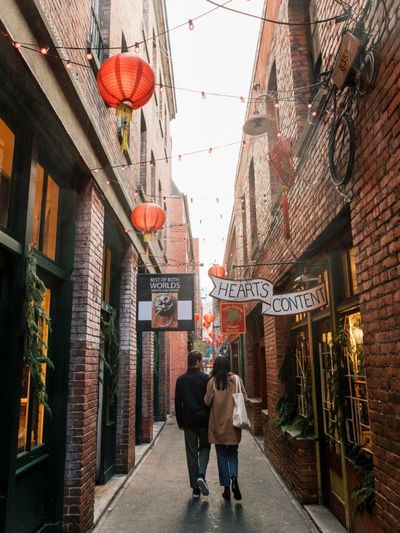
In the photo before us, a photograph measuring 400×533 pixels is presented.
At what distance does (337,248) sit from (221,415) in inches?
109

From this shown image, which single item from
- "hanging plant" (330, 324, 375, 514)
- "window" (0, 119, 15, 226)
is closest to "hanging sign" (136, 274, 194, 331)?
"hanging plant" (330, 324, 375, 514)

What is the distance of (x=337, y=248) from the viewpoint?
4.93 meters

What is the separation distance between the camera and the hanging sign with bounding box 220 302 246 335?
464 inches

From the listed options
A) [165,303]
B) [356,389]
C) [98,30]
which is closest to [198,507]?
[356,389]

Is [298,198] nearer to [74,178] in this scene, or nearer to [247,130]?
[247,130]

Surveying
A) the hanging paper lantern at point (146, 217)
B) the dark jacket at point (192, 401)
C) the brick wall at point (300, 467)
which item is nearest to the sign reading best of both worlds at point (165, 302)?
the hanging paper lantern at point (146, 217)

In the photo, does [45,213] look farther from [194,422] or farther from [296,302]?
[194,422]

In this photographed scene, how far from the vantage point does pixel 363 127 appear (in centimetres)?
342

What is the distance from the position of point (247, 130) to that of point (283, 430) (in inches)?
177

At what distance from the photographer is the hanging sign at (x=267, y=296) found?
4965 millimetres

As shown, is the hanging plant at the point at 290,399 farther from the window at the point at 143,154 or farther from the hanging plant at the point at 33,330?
the window at the point at 143,154

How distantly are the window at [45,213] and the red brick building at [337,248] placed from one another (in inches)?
113

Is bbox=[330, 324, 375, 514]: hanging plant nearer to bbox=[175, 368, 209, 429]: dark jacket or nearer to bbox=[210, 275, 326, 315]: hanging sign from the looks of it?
bbox=[210, 275, 326, 315]: hanging sign

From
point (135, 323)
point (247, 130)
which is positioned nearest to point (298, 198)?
point (247, 130)
